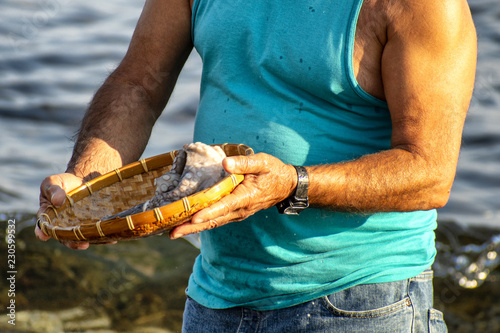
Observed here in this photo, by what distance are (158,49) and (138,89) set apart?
0.17 meters

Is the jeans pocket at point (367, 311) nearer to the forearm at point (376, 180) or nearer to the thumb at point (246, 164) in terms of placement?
the forearm at point (376, 180)

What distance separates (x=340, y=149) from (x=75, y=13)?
30.8ft

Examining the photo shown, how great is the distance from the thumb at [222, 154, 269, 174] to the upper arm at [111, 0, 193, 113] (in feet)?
2.81

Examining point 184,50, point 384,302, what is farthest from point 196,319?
point 184,50

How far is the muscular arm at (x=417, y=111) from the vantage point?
63.3 inches

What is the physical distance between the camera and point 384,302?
178 centimetres

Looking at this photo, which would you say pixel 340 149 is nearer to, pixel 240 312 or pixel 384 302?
pixel 384 302

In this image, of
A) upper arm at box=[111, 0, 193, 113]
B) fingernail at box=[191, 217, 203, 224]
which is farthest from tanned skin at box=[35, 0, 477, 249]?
upper arm at box=[111, 0, 193, 113]

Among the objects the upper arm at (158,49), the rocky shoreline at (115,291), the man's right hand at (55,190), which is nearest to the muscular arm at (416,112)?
the man's right hand at (55,190)

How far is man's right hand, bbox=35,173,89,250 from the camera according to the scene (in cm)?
172

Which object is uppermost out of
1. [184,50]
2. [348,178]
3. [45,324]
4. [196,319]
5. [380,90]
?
[184,50]

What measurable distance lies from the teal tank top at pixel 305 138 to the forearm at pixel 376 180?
139 millimetres

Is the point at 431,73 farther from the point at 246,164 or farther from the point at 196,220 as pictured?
the point at 196,220

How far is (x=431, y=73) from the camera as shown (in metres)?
1.62
